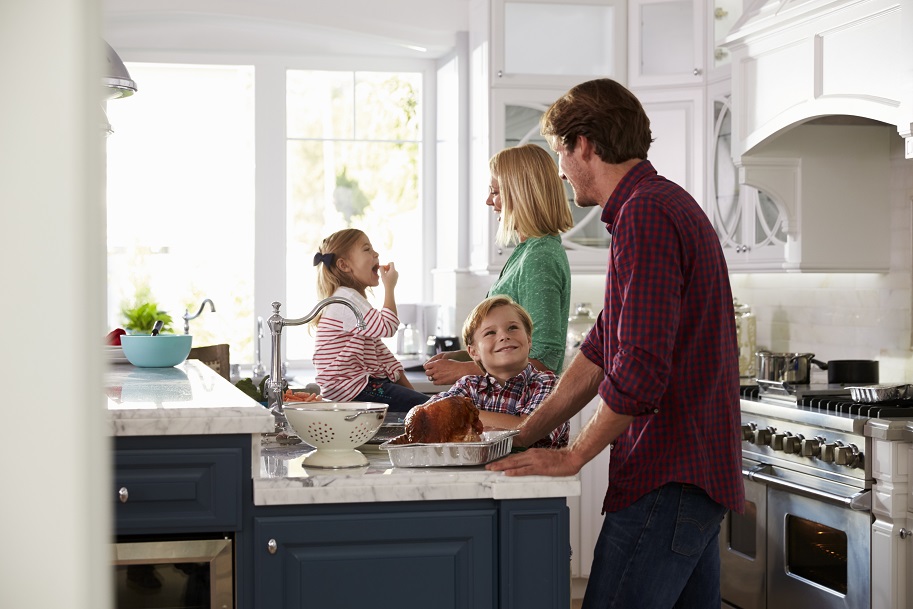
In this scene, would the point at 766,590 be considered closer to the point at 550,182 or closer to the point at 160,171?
the point at 550,182

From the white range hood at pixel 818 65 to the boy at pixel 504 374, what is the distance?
131 cm

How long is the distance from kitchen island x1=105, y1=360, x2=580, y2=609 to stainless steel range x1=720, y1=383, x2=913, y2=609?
62.4 inches

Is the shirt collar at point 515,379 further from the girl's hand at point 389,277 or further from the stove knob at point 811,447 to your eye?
the stove knob at point 811,447

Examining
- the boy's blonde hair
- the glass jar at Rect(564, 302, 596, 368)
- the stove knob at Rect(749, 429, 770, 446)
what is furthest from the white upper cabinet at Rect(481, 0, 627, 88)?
the boy's blonde hair

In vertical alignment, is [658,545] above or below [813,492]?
above

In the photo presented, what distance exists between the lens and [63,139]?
1.05 feet

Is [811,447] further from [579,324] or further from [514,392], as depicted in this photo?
[579,324]

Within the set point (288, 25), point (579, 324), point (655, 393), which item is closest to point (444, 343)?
point (579, 324)

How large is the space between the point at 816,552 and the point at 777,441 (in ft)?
1.21

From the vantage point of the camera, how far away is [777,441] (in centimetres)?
336

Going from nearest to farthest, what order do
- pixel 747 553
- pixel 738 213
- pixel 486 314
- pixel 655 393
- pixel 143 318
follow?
1. pixel 655 393
2. pixel 486 314
3. pixel 747 553
4. pixel 738 213
5. pixel 143 318

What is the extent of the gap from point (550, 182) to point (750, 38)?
1435mm

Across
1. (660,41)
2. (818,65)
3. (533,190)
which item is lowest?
(533,190)

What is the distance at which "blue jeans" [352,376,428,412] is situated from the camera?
3.05 metres
